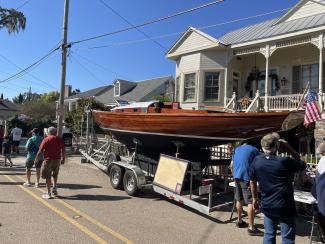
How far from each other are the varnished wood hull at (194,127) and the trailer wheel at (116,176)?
1.04 metres

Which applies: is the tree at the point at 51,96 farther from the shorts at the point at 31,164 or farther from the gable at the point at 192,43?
the shorts at the point at 31,164

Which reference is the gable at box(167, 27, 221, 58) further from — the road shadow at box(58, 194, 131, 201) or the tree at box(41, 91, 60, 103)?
the tree at box(41, 91, 60, 103)

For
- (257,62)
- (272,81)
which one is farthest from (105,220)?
(257,62)

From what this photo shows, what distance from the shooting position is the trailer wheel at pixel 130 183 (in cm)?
983

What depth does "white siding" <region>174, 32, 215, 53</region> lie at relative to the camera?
2222cm

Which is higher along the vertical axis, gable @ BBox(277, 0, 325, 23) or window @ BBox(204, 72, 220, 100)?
gable @ BBox(277, 0, 325, 23)

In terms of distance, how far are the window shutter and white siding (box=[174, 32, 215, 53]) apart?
14.8ft

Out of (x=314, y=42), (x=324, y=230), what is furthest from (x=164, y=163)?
(x=314, y=42)

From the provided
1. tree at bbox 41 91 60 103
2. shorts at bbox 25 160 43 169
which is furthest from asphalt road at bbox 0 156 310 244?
tree at bbox 41 91 60 103

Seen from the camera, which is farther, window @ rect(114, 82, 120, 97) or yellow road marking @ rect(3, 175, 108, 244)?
window @ rect(114, 82, 120, 97)

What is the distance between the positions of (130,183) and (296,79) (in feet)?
42.5

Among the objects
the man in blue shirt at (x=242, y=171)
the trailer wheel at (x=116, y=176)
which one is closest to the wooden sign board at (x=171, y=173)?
the man in blue shirt at (x=242, y=171)

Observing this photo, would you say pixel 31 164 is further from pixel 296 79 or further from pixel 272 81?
pixel 272 81

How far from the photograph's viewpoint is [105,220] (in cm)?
752
